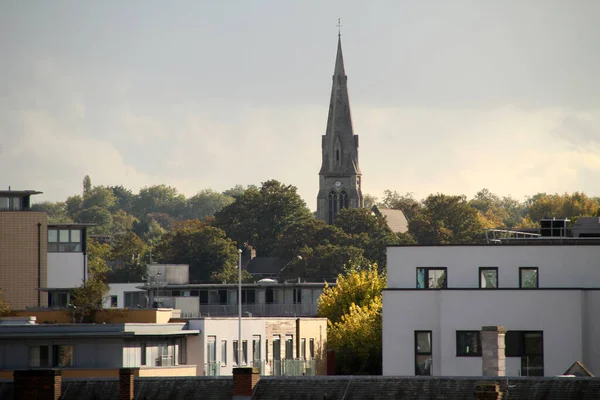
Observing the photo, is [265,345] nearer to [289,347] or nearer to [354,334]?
[289,347]

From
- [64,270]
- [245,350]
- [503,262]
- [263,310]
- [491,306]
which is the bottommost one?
[245,350]

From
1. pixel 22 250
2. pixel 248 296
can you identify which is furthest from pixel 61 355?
pixel 248 296

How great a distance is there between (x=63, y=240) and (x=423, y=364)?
69.7m

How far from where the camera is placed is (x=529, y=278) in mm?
72250

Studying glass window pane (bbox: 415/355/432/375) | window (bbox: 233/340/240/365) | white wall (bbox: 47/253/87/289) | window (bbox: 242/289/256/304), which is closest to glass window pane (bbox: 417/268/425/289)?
glass window pane (bbox: 415/355/432/375)

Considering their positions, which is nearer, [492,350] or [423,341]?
[492,350]

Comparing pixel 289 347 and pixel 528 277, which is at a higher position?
pixel 528 277

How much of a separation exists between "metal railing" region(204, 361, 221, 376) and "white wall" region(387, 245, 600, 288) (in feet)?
47.3

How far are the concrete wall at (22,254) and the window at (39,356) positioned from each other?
5028 centimetres

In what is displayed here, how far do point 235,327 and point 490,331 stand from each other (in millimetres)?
33234

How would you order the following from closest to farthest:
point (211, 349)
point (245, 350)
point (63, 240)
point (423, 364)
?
point (423, 364) → point (211, 349) → point (245, 350) → point (63, 240)

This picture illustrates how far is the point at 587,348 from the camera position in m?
70.2

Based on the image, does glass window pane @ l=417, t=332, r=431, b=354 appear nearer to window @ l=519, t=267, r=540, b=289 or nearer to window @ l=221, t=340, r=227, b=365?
window @ l=519, t=267, r=540, b=289

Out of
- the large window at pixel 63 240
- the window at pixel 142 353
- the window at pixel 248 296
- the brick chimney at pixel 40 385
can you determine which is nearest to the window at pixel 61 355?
the window at pixel 142 353
